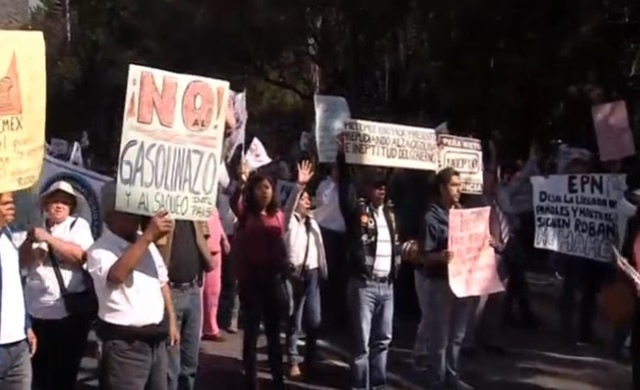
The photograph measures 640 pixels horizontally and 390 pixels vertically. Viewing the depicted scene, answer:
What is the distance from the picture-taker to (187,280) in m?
8.78

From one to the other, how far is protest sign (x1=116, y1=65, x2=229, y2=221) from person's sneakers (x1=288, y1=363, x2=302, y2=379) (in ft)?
12.8

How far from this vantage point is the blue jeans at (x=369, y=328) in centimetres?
1002

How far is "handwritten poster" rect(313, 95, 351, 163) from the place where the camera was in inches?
467

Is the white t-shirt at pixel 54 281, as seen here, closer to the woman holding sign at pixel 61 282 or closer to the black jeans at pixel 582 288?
the woman holding sign at pixel 61 282

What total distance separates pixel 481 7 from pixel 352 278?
20.1ft

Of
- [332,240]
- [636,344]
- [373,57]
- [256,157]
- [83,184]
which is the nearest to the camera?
[636,344]

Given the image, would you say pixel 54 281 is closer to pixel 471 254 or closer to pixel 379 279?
pixel 379 279

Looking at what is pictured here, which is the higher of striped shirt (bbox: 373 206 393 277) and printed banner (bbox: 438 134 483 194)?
printed banner (bbox: 438 134 483 194)

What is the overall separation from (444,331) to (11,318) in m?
4.19

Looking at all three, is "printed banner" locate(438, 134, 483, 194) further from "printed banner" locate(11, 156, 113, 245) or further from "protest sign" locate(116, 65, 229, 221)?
"protest sign" locate(116, 65, 229, 221)

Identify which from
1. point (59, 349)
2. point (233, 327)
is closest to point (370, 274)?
point (59, 349)

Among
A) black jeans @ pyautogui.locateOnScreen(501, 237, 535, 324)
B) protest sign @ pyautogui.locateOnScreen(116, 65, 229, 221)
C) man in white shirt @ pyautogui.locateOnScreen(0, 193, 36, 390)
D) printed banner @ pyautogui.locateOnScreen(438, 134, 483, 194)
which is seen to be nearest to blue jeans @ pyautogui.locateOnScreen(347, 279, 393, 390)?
printed banner @ pyautogui.locateOnScreen(438, 134, 483, 194)

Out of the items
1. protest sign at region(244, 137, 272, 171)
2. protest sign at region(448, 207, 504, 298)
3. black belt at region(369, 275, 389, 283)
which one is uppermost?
protest sign at region(244, 137, 272, 171)

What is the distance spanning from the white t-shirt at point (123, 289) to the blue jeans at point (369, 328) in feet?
9.29
